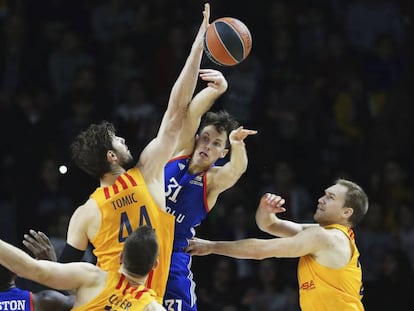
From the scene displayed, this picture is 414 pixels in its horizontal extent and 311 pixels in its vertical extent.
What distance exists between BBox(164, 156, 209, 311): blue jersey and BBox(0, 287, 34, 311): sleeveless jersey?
122 centimetres

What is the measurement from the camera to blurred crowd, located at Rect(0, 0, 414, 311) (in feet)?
36.1

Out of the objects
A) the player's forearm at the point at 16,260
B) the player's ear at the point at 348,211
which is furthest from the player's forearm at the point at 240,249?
the player's forearm at the point at 16,260

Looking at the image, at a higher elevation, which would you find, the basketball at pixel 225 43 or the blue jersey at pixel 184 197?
the basketball at pixel 225 43

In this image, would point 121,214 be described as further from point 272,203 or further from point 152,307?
point 272,203

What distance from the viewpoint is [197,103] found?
24.7ft

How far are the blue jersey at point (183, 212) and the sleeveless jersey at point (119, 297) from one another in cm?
146

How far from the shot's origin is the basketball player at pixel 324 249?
23.9 ft

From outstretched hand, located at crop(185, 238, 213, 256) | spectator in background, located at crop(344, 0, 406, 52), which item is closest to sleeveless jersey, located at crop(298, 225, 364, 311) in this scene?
outstretched hand, located at crop(185, 238, 213, 256)

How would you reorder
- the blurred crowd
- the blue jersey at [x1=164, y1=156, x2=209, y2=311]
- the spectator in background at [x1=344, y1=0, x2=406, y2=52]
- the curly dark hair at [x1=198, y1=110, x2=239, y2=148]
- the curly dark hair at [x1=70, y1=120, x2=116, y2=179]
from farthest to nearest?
the spectator in background at [x1=344, y1=0, x2=406, y2=52], the blurred crowd, the curly dark hair at [x1=198, y1=110, x2=239, y2=148], the blue jersey at [x1=164, y1=156, x2=209, y2=311], the curly dark hair at [x1=70, y1=120, x2=116, y2=179]

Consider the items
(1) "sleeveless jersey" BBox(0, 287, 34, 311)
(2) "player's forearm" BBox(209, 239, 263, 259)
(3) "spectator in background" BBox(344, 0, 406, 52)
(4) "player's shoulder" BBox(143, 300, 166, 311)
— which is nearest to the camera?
(4) "player's shoulder" BBox(143, 300, 166, 311)

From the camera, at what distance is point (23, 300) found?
6641mm

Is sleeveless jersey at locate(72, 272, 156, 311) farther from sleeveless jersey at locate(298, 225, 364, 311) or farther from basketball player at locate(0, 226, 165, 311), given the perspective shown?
sleeveless jersey at locate(298, 225, 364, 311)

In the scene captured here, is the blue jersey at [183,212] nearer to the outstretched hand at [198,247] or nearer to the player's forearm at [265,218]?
the outstretched hand at [198,247]

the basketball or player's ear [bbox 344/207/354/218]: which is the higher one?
the basketball
